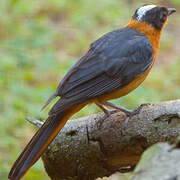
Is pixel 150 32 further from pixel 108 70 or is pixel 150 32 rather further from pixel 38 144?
pixel 38 144

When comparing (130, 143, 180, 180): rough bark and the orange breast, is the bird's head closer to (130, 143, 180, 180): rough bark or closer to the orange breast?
the orange breast

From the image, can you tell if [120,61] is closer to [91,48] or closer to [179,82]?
[91,48]

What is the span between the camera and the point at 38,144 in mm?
3744

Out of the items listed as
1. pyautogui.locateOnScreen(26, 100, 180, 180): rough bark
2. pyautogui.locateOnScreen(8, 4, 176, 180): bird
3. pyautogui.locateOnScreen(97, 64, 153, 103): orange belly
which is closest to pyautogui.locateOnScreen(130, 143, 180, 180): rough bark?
pyautogui.locateOnScreen(26, 100, 180, 180): rough bark

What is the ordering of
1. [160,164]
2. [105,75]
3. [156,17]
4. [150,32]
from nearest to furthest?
1. [160,164]
2. [105,75]
3. [150,32]
4. [156,17]

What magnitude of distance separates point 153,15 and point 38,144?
1975 millimetres

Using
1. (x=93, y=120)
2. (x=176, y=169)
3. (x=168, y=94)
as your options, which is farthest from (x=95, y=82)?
(x=168, y=94)

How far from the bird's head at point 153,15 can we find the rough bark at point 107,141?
1174mm

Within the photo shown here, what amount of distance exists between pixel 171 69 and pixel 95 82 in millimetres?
3973

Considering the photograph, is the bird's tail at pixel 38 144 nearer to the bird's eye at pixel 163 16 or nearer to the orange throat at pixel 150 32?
the orange throat at pixel 150 32

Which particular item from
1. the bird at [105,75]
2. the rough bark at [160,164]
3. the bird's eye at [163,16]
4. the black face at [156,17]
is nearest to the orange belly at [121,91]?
the bird at [105,75]

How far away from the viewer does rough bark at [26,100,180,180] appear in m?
3.67

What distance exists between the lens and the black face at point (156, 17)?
4812 millimetres

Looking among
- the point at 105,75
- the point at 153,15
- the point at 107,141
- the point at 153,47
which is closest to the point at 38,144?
the point at 107,141
